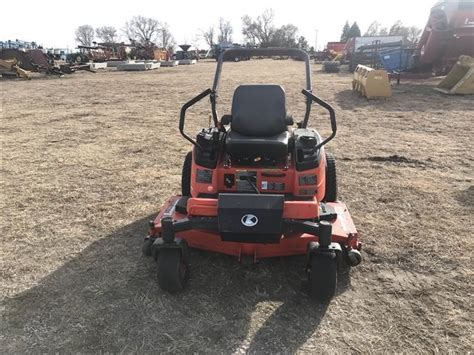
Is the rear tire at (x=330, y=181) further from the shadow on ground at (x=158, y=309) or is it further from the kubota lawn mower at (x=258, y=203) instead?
the shadow on ground at (x=158, y=309)

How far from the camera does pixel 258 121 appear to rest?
3436 millimetres

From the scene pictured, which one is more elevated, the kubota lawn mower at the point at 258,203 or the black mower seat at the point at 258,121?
the black mower seat at the point at 258,121

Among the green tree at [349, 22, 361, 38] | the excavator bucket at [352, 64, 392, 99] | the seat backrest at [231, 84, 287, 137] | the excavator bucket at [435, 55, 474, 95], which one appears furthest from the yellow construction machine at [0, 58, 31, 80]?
the green tree at [349, 22, 361, 38]

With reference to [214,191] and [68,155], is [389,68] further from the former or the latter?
[214,191]

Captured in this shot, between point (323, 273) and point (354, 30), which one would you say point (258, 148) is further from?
point (354, 30)

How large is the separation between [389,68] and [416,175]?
39.7 ft

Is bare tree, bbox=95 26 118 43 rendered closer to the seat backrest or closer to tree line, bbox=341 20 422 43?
tree line, bbox=341 20 422 43

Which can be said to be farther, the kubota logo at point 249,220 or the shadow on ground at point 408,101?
the shadow on ground at point 408,101

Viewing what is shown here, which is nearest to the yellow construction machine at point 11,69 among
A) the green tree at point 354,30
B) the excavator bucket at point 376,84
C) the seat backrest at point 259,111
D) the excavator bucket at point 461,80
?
the excavator bucket at point 376,84

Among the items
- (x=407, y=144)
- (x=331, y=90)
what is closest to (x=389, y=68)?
(x=331, y=90)

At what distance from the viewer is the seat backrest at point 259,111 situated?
3428 millimetres

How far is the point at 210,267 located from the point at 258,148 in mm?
967

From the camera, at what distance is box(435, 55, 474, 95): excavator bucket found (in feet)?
38.0

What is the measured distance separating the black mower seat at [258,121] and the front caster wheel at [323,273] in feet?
2.86
